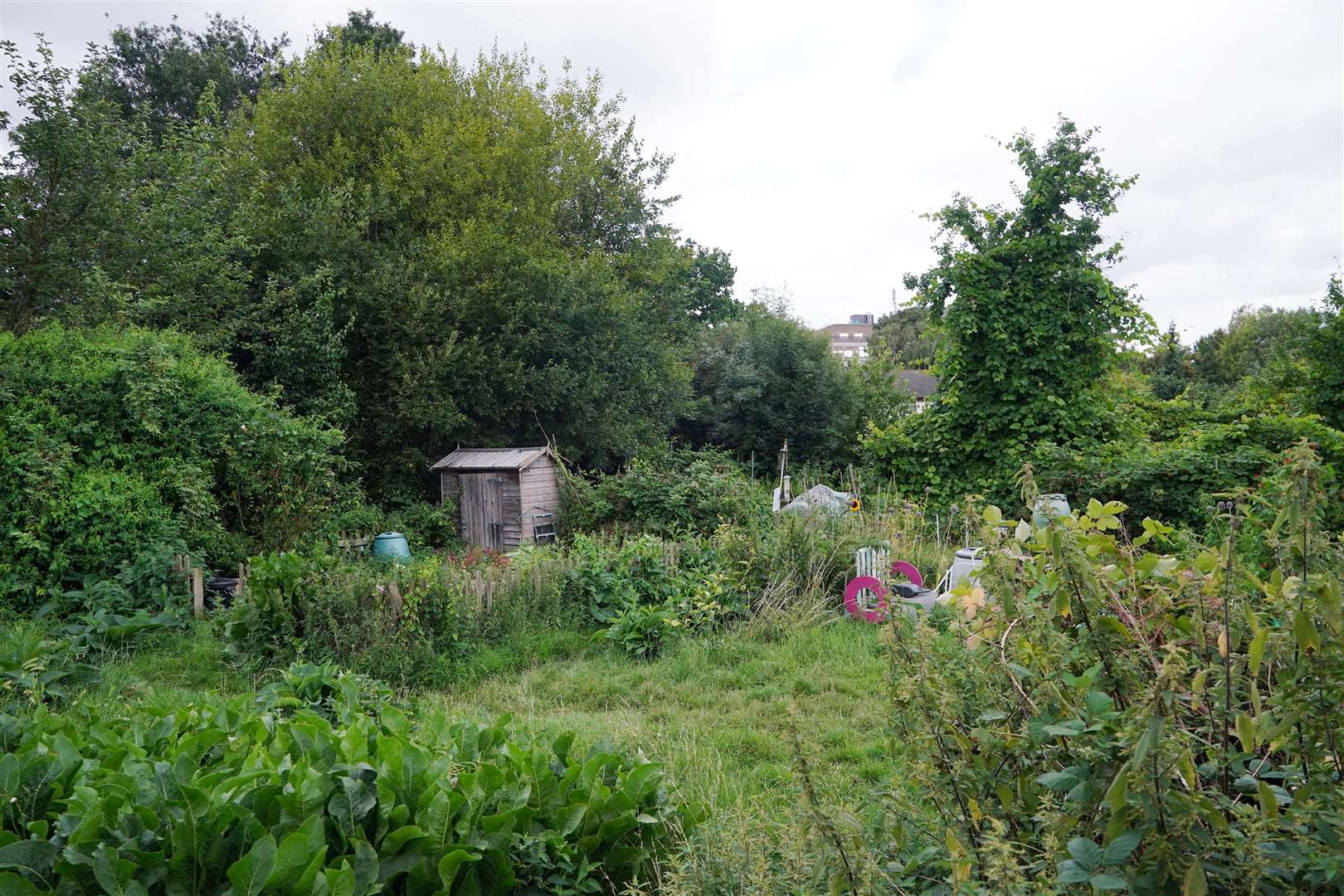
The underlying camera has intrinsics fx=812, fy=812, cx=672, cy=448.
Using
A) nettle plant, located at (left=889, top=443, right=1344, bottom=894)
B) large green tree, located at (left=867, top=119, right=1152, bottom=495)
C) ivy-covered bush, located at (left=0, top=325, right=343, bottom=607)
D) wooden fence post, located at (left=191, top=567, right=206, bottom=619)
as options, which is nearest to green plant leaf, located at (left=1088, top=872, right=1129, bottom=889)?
nettle plant, located at (left=889, top=443, right=1344, bottom=894)

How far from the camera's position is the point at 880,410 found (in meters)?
21.2

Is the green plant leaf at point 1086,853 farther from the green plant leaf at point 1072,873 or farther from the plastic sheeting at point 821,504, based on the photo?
the plastic sheeting at point 821,504

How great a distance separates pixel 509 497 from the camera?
13.4m

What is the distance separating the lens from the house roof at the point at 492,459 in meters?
13.3

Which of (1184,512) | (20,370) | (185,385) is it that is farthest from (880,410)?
(20,370)

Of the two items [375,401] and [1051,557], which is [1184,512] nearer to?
[1051,557]

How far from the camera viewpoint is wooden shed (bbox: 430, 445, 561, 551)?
1325 centimetres

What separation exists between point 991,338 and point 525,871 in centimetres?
1151

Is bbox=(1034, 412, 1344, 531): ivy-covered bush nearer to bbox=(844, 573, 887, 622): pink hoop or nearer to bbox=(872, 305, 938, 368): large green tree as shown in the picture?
bbox=(844, 573, 887, 622): pink hoop

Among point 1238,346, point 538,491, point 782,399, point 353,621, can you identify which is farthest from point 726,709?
point 1238,346

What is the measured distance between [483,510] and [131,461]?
19.8 ft

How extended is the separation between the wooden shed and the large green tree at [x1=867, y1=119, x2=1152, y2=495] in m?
6.36

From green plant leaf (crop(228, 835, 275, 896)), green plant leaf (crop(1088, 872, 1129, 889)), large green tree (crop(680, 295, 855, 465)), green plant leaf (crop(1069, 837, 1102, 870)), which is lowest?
green plant leaf (crop(228, 835, 275, 896))

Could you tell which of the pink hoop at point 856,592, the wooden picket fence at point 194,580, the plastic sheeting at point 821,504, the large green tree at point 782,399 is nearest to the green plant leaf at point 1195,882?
the pink hoop at point 856,592
